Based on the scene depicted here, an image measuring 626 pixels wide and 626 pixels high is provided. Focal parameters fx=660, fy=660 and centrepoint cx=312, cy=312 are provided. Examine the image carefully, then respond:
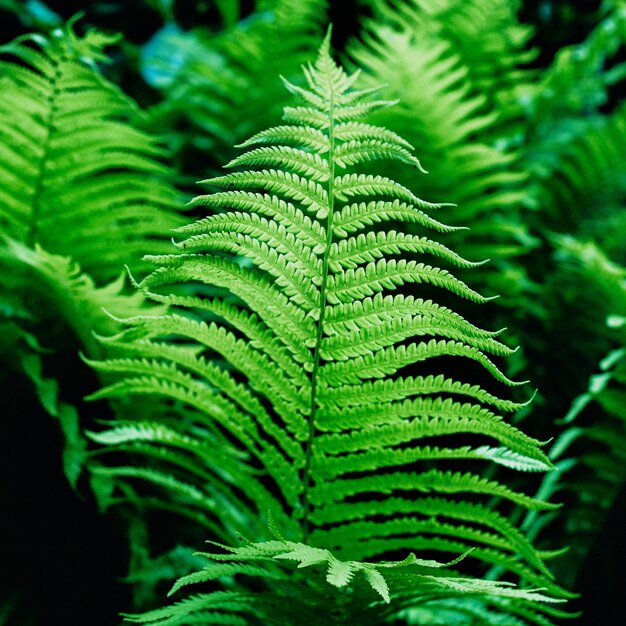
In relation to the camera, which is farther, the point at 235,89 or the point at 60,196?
the point at 235,89

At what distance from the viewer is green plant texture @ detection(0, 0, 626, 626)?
79 cm

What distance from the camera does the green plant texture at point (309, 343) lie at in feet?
2.60

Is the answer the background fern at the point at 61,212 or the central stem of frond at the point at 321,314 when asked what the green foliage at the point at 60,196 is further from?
the central stem of frond at the point at 321,314

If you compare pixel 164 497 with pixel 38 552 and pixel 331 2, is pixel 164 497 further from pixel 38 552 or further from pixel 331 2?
pixel 331 2

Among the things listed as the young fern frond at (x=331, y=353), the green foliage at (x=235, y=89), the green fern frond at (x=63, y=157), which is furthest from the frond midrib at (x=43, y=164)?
the green foliage at (x=235, y=89)

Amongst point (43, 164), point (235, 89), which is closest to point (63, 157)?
point (43, 164)

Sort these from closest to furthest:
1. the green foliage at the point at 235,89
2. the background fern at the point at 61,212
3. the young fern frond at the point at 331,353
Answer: the young fern frond at the point at 331,353, the background fern at the point at 61,212, the green foliage at the point at 235,89

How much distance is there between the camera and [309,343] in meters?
0.83

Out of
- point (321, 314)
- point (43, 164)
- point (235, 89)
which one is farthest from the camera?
point (235, 89)

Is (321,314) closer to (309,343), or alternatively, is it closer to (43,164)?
(309,343)

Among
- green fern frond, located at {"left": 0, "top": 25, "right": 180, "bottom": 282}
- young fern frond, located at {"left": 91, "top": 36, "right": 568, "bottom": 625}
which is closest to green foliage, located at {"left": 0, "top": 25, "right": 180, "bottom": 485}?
green fern frond, located at {"left": 0, "top": 25, "right": 180, "bottom": 282}

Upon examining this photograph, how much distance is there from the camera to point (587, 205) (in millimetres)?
1862

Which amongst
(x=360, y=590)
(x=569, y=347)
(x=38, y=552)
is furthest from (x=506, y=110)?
(x=38, y=552)

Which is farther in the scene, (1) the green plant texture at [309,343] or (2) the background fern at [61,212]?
(2) the background fern at [61,212]
